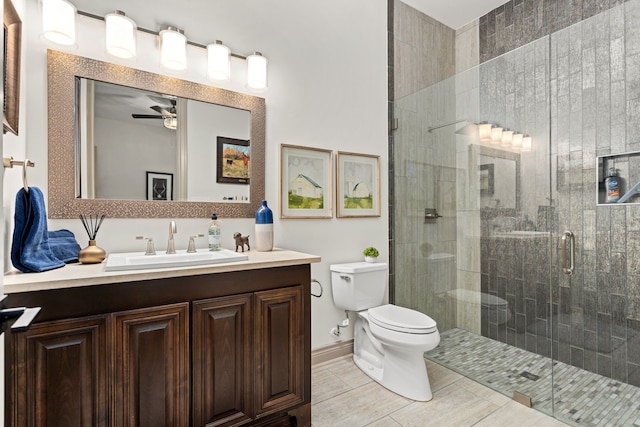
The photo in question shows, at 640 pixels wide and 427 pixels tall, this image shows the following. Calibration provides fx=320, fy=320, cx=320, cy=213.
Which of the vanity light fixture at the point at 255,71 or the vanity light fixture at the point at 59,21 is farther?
the vanity light fixture at the point at 255,71

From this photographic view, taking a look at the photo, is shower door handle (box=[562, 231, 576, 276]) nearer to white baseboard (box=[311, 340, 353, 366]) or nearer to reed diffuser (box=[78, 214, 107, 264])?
white baseboard (box=[311, 340, 353, 366])

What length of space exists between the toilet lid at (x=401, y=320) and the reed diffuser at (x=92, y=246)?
1589 millimetres

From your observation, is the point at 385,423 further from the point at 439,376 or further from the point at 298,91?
the point at 298,91

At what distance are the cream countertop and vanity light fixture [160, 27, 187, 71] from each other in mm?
1106

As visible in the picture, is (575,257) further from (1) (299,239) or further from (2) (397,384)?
(1) (299,239)

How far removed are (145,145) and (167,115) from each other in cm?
21

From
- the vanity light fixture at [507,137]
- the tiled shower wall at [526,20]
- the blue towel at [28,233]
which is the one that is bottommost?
the blue towel at [28,233]

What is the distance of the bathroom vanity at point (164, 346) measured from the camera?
3.63 feet

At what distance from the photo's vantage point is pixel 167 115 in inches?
71.3

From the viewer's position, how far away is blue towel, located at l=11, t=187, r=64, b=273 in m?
1.18

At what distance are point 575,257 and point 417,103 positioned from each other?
159cm

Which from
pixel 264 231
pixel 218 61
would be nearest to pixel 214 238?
pixel 264 231

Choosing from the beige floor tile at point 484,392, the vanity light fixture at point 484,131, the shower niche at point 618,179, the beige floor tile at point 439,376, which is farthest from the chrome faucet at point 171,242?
the shower niche at point 618,179

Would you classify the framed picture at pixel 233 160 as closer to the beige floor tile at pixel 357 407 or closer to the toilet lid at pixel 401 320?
the toilet lid at pixel 401 320
